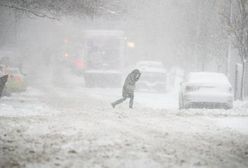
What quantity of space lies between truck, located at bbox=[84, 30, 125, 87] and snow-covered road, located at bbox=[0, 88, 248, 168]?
18160 millimetres

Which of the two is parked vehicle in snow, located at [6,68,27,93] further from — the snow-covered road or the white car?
the white car

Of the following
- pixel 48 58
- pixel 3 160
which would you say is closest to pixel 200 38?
pixel 3 160

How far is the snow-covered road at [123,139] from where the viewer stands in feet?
32.8

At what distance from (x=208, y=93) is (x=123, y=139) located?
9008mm

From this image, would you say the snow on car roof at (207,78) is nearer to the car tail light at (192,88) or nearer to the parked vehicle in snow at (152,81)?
the car tail light at (192,88)

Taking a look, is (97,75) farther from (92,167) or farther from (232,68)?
(92,167)

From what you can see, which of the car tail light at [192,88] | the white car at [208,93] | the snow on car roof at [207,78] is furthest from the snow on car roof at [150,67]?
the car tail light at [192,88]

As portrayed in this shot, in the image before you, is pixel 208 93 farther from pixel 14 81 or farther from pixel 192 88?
pixel 14 81

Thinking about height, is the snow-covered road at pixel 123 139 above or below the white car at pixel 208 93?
below

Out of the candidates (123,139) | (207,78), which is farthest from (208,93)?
(123,139)

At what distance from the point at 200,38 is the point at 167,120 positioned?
1958cm

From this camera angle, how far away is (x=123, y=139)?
12484 millimetres

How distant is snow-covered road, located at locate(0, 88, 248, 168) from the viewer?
9.99 metres

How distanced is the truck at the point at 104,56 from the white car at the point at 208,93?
1632 cm
